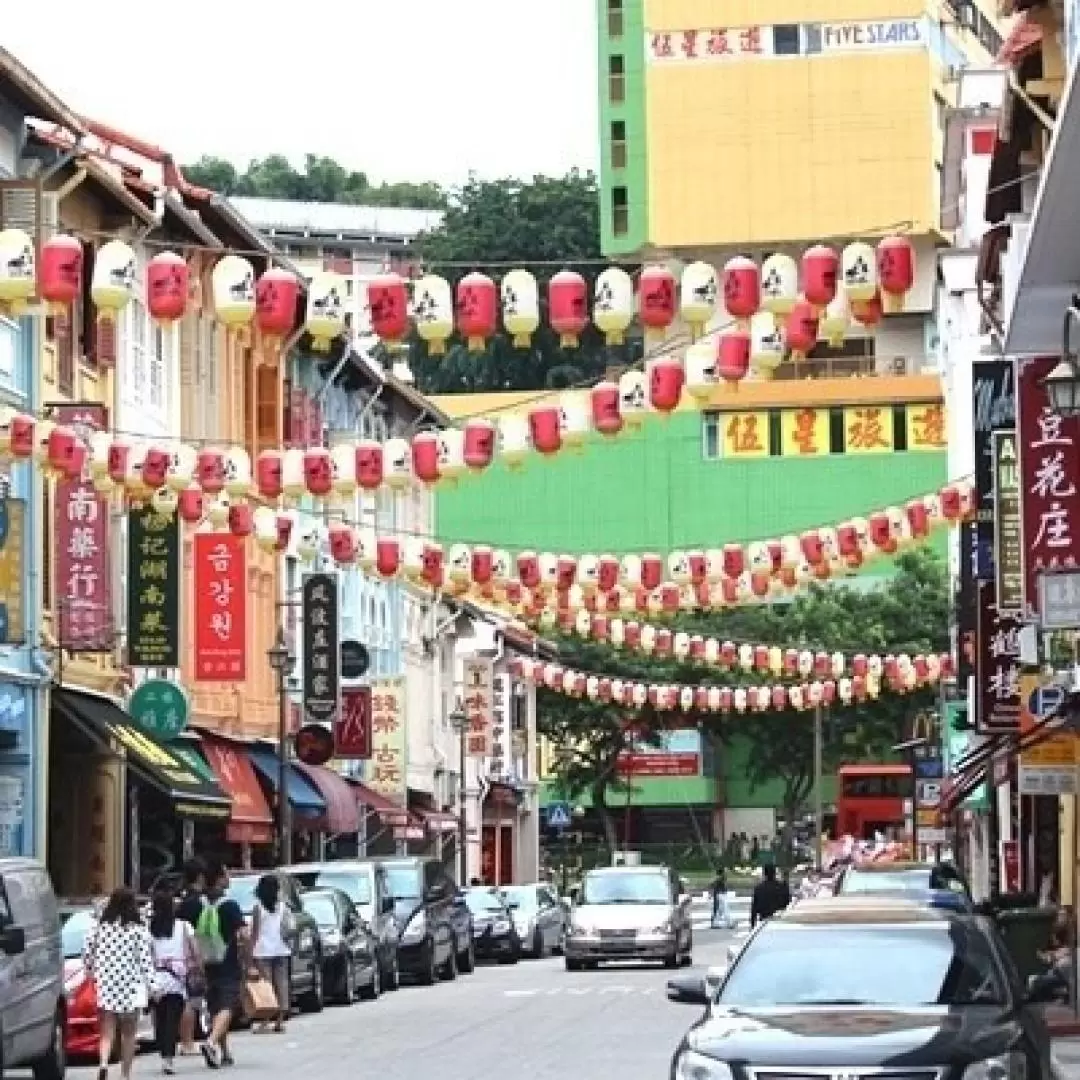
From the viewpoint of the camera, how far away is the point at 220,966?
2905 cm

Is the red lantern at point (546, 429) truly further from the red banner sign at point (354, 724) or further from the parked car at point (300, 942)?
the red banner sign at point (354, 724)

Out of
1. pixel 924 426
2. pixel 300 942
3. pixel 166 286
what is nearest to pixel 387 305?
pixel 166 286

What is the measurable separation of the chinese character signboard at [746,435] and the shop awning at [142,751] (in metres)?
60.1

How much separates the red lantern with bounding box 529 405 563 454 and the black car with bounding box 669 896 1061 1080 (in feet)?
46.7

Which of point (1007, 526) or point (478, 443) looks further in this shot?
point (478, 443)

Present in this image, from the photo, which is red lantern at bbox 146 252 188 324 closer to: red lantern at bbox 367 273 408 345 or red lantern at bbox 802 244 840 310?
red lantern at bbox 367 273 408 345

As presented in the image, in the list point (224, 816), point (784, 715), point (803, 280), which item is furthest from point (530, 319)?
point (784, 715)

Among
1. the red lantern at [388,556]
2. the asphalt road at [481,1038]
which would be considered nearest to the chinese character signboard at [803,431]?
the asphalt road at [481,1038]

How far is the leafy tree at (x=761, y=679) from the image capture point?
86.7 meters

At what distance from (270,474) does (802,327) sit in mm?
9295

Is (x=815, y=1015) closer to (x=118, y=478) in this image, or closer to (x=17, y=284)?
(x=17, y=284)

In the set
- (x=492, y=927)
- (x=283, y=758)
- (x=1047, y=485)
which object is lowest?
(x=492, y=927)

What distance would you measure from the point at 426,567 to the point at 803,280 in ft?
45.7

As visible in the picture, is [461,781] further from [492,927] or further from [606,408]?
[606,408]
